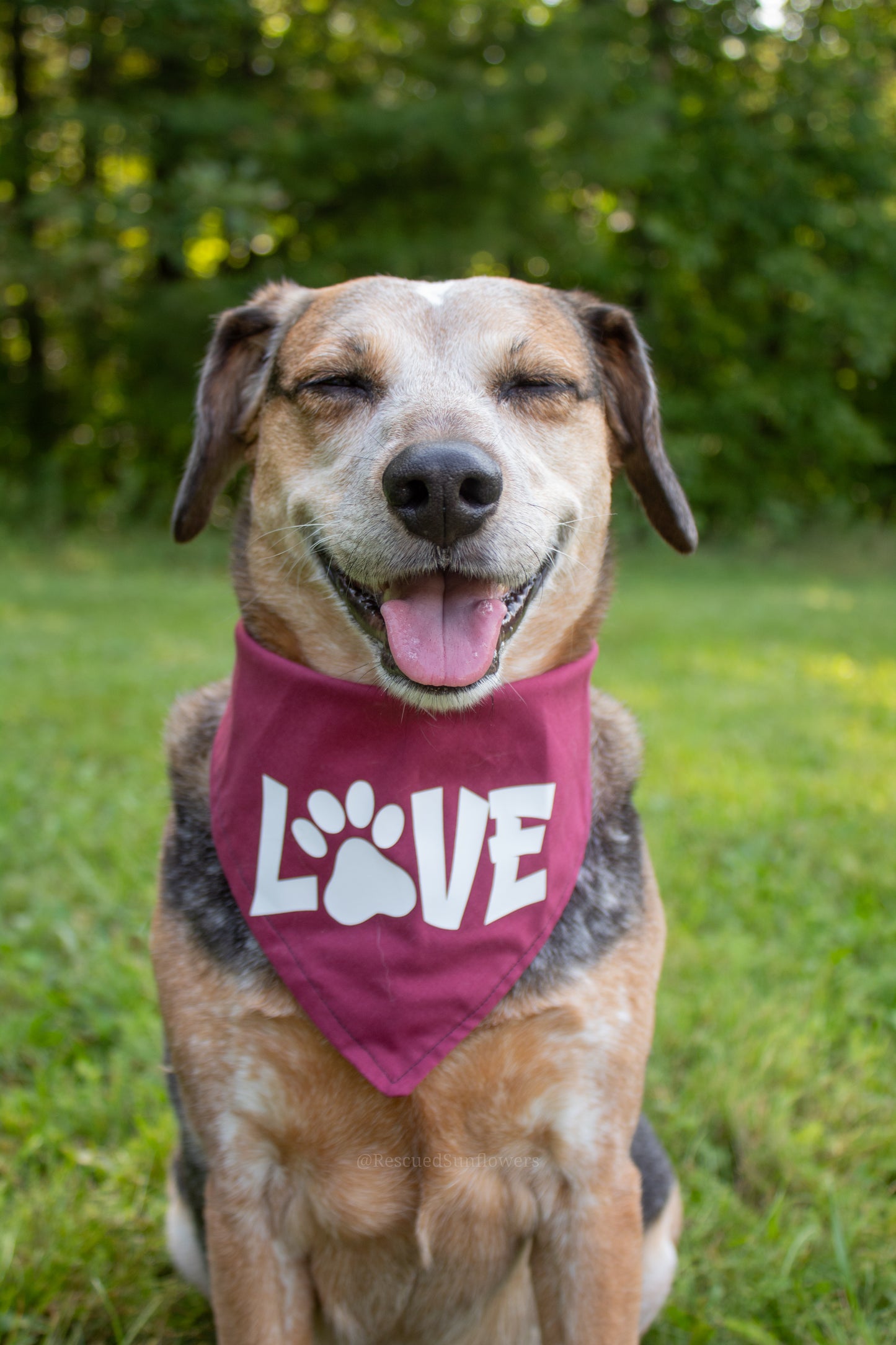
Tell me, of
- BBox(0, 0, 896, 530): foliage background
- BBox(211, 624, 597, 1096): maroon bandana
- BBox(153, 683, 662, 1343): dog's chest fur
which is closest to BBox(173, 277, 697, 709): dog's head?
BBox(211, 624, 597, 1096): maroon bandana

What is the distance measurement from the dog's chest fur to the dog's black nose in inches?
35.0

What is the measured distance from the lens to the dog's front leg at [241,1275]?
2166 mm

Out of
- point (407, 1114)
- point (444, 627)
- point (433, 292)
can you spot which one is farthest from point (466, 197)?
point (407, 1114)

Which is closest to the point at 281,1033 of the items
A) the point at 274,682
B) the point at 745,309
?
the point at 274,682

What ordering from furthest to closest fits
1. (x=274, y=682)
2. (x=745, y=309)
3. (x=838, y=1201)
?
(x=745, y=309) → (x=838, y=1201) → (x=274, y=682)

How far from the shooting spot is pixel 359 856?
7.60 feet

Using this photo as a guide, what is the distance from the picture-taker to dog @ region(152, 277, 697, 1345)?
7.04 ft

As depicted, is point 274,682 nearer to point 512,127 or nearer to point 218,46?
point 512,127

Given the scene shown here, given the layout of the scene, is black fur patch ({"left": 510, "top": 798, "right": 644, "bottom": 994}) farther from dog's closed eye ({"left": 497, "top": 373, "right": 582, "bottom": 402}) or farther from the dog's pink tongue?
dog's closed eye ({"left": 497, "top": 373, "right": 582, "bottom": 402})

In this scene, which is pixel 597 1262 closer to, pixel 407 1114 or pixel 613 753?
pixel 407 1114

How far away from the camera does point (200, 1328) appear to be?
2.55 meters

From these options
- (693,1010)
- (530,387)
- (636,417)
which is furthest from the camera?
(693,1010)

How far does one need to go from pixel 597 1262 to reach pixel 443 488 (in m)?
1.54

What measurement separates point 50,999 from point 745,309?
21.1 meters
